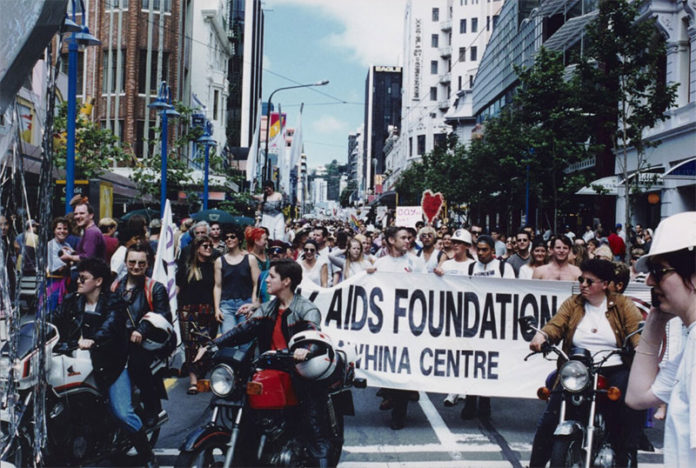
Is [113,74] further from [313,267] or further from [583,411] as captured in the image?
[583,411]

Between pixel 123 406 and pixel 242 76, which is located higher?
pixel 242 76

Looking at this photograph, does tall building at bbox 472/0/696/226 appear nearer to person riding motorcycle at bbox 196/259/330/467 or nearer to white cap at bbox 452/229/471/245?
white cap at bbox 452/229/471/245

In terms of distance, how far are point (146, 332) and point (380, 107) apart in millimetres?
186101

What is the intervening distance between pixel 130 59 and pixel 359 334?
38.0 meters

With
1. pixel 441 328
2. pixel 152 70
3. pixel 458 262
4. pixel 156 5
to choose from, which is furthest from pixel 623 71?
pixel 156 5

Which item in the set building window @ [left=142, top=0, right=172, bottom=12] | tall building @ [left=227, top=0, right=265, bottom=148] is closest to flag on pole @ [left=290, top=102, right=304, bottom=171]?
building window @ [left=142, top=0, right=172, bottom=12]

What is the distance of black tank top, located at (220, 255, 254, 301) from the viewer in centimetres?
842

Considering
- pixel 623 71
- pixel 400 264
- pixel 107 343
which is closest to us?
pixel 107 343

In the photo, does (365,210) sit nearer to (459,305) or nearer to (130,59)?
(130,59)

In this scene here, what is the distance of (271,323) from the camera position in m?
5.09

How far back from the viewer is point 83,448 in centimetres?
498

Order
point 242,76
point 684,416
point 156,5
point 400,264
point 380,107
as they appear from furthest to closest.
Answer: point 380,107 < point 242,76 < point 156,5 < point 400,264 < point 684,416

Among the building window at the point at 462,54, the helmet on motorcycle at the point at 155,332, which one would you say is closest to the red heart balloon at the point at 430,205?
the helmet on motorcycle at the point at 155,332

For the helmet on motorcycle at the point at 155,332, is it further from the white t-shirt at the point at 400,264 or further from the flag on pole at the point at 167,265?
the white t-shirt at the point at 400,264
